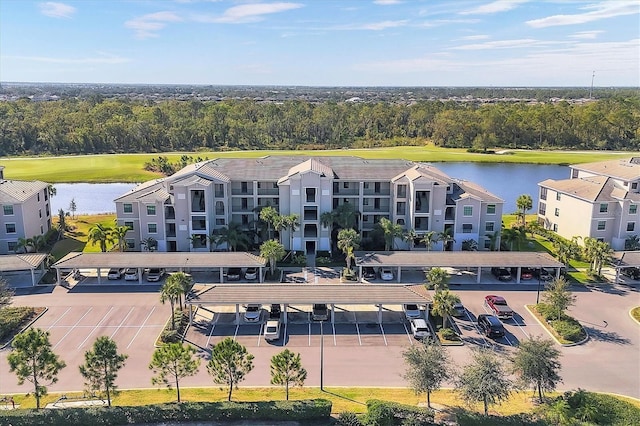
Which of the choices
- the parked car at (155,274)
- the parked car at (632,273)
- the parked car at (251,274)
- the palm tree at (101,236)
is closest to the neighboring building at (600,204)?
the parked car at (632,273)

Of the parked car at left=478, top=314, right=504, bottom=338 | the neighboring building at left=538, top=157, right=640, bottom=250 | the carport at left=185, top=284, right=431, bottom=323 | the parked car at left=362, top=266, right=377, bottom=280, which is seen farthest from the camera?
the neighboring building at left=538, top=157, right=640, bottom=250

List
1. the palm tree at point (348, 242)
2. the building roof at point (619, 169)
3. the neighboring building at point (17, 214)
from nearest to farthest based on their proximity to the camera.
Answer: the palm tree at point (348, 242), the neighboring building at point (17, 214), the building roof at point (619, 169)

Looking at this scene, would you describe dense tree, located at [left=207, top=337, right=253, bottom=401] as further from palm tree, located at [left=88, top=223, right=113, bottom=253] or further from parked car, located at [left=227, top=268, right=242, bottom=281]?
palm tree, located at [left=88, top=223, right=113, bottom=253]

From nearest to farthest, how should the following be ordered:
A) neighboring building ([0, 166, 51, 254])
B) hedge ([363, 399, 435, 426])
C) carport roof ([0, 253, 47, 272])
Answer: hedge ([363, 399, 435, 426])
carport roof ([0, 253, 47, 272])
neighboring building ([0, 166, 51, 254])

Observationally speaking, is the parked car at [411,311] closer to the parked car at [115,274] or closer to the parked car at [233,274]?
the parked car at [233,274]

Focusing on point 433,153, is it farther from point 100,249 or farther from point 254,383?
point 254,383

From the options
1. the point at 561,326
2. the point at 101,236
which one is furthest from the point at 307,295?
the point at 101,236

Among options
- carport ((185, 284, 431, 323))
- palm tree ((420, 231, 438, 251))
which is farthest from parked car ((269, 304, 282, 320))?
palm tree ((420, 231, 438, 251))
